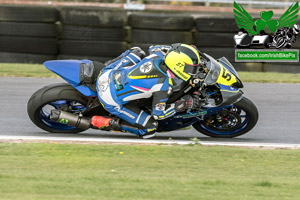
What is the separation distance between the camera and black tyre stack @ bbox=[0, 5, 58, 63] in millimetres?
12445

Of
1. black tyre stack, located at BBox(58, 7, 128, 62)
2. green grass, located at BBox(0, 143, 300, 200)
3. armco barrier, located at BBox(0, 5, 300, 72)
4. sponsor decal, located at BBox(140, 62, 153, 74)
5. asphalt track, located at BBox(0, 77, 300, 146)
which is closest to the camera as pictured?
green grass, located at BBox(0, 143, 300, 200)

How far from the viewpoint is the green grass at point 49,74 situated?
36.7 ft

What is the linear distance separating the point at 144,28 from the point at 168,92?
19.6ft

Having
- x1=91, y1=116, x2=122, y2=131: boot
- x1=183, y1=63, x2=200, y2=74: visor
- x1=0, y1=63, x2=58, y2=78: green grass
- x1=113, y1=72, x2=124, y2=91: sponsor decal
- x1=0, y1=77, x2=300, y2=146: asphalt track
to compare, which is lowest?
x1=0, y1=77, x2=300, y2=146: asphalt track

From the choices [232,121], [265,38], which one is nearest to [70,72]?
[232,121]

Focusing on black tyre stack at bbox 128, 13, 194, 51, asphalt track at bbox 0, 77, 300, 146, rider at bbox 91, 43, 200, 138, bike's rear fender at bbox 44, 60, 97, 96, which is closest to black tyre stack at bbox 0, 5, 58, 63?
black tyre stack at bbox 128, 13, 194, 51

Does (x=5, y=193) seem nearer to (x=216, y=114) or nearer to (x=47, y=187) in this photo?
(x=47, y=187)

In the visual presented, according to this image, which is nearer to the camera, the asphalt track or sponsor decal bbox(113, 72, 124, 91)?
sponsor decal bbox(113, 72, 124, 91)

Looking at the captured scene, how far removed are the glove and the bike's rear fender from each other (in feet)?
3.44

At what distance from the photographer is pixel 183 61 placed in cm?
640

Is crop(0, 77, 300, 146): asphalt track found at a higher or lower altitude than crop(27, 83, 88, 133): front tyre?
lower

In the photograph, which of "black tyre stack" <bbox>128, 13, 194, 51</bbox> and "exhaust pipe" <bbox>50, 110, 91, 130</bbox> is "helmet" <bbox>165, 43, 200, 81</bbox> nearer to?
"exhaust pipe" <bbox>50, 110, 91, 130</bbox>

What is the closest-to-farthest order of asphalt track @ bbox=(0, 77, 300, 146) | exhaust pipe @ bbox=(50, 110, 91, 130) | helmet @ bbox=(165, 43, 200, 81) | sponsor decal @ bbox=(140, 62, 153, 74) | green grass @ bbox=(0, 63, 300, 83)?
helmet @ bbox=(165, 43, 200, 81) → sponsor decal @ bbox=(140, 62, 153, 74) → exhaust pipe @ bbox=(50, 110, 91, 130) → asphalt track @ bbox=(0, 77, 300, 146) → green grass @ bbox=(0, 63, 300, 83)

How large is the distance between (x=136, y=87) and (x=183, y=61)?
2.20 ft
